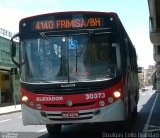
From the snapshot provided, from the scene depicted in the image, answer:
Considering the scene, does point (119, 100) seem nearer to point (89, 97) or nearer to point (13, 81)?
point (89, 97)

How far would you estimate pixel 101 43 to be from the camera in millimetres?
12688

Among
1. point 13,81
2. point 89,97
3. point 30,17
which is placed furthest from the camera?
point 13,81

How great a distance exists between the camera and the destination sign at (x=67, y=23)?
12.8 m

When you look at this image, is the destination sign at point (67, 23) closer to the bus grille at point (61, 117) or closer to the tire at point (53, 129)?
the bus grille at point (61, 117)

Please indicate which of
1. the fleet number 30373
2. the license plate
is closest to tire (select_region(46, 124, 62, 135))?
the license plate

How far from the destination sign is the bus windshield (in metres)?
0.28

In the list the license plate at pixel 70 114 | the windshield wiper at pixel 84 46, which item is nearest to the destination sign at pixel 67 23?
the windshield wiper at pixel 84 46

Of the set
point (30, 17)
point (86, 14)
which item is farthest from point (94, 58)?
point (30, 17)

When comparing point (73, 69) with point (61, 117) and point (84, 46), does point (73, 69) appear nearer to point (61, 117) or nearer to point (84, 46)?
point (84, 46)

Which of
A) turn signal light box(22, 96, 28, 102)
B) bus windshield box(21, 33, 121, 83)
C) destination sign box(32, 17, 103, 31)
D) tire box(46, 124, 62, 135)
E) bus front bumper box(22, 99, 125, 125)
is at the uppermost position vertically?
destination sign box(32, 17, 103, 31)

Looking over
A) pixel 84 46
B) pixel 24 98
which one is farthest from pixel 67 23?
pixel 24 98

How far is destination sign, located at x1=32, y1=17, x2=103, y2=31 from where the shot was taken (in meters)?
12.8

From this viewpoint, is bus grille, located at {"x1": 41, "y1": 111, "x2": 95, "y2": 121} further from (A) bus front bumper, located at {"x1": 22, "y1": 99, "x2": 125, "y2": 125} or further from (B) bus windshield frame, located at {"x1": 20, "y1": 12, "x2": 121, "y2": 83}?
(B) bus windshield frame, located at {"x1": 20, "y1": 12, "x2": 121, "y2": 83}

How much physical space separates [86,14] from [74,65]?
1.47 meters
